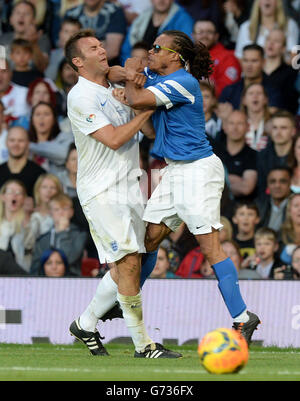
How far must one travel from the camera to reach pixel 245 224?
11.8m

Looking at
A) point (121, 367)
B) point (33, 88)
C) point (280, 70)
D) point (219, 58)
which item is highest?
point (219, 58)

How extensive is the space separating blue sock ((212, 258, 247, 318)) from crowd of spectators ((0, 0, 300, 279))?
3.42 meters

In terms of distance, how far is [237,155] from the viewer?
12125mm

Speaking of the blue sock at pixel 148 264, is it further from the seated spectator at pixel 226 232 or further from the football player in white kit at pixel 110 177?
the seated spectator at pixel 226 232

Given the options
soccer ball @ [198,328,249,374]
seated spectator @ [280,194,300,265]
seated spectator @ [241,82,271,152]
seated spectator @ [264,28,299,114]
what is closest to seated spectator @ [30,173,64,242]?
seated spectator @ [241,82,271,152]

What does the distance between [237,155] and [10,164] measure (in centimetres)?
304

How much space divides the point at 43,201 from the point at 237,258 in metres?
2.75

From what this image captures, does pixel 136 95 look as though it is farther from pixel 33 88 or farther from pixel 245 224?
pixel 33 88

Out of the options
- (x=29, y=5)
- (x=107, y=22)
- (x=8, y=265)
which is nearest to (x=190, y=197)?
(x=8, y=265)

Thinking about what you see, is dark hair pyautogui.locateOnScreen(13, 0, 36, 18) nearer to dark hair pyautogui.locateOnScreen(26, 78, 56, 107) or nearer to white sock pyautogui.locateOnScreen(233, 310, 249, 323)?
dark hair pyautogui.locateOnScreen(26, 78, 56, 107)
